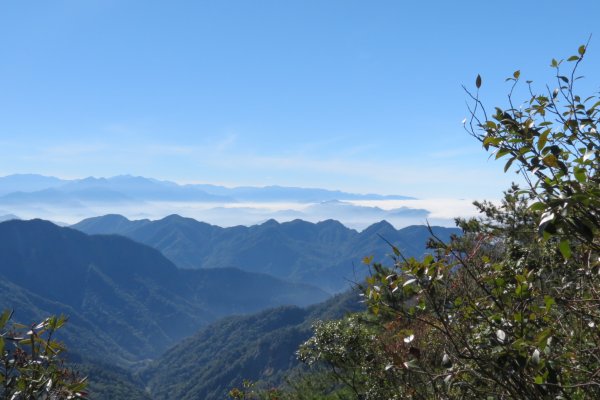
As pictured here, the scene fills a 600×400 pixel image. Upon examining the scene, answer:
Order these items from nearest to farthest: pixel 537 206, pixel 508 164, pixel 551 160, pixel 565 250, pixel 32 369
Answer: pixel 565 250 < pixel 537 206 < pixel 551 160 < pixel 508 164 < pixel 32 369

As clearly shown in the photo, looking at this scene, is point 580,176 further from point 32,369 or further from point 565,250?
point 32,369

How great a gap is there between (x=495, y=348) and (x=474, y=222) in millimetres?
16169

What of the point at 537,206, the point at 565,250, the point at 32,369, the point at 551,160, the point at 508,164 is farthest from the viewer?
the point at 32,369

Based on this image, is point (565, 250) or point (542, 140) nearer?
point (565, 250)

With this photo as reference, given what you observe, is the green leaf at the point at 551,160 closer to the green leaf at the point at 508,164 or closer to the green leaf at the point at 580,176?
the green leaf at the point at 508,164

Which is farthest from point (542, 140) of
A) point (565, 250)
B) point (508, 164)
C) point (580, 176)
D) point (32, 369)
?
point (32, 369)

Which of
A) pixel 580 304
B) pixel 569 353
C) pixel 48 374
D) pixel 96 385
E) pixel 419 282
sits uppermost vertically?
pixel 419 282

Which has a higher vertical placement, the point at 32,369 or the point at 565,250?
the point at 565,250

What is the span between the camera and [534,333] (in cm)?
341

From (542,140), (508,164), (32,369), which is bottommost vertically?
(32,369)

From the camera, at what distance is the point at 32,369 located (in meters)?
3.97

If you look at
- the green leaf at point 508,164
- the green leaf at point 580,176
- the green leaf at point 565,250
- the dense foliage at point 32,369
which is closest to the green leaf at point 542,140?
the green leaf at point 508,164

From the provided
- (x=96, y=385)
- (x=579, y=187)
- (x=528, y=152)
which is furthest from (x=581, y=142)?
(x=96, y=385)

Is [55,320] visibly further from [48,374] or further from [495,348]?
[495,348]
